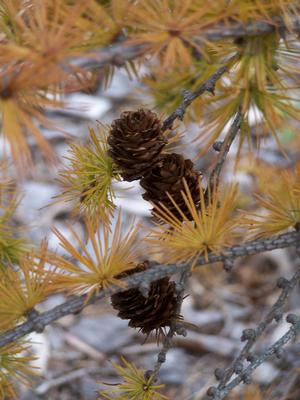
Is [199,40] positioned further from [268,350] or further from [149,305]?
[268,350]

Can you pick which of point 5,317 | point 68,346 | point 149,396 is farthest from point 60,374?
point 5,317

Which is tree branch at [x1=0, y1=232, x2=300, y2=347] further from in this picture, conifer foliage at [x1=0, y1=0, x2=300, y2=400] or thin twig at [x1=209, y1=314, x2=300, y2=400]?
thin twig at [x1=209, y1=314, x2=300, y2=400]

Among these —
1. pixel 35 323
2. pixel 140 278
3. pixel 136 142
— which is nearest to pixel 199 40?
pixel 136 142

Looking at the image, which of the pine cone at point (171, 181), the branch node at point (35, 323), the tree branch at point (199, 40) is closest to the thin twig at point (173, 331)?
the pine cone at point (171, 181)

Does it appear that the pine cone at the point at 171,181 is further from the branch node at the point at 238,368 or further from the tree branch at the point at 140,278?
the branch node at the point at 238,368

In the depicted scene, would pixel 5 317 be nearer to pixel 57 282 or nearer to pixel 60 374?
pixel 57 282
